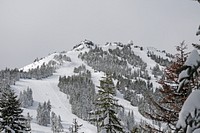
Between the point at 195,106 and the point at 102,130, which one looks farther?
the point at 102,130

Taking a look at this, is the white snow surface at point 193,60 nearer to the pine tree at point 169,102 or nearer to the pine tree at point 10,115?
the pine tree at point 169,102

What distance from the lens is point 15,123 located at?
19.7m

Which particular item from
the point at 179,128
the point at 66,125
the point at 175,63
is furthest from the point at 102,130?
the point at 66,125

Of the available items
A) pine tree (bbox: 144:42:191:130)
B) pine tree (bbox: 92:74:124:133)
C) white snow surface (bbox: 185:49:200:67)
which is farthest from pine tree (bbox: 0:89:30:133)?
white snow surface (bbox: 185:49:200:67)

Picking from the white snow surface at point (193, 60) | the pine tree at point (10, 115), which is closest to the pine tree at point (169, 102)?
the white snow surface at point (193, 60)

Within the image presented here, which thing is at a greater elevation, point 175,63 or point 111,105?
point 175,63

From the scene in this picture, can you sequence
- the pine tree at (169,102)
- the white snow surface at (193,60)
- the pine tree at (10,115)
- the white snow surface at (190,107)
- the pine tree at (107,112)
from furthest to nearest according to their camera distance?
1. the pine tree at (107,112)
2. the pine tree at (10,115)
3. the pine tree at (169,102)
4. the white snow surface at (193,60)
5. the white snow surface at (190,107)

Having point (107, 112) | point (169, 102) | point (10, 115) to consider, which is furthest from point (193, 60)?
point (10, 115)

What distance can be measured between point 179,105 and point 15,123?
34.1 ft

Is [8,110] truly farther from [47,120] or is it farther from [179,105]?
[47,120]

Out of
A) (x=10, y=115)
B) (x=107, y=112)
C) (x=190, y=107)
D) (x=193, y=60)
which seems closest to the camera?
(x=190, y=107)

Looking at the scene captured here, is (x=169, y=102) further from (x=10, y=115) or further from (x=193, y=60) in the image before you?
Answer: (x=10, y=115)

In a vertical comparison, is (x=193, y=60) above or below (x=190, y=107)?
above

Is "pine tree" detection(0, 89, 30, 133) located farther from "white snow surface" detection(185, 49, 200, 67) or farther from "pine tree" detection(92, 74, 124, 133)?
"white snow surface" detection(185, 49, 200, 67)
